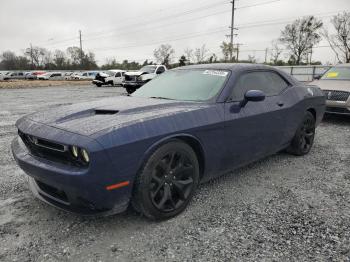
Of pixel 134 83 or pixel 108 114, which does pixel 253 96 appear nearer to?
pixel 108 114

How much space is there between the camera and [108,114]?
2.79 metres

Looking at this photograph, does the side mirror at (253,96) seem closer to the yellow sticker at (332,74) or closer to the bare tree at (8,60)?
the yellow sticker at (332,74)

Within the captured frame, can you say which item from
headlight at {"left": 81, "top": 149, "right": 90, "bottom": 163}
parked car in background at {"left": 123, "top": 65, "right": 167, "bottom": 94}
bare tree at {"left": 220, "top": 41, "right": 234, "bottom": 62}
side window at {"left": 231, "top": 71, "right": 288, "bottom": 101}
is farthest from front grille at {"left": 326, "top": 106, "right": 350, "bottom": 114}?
bare tree at {"left": 220, "top": 41, "right": 234, "bottom": 62}

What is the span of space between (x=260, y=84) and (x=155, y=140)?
1.93 m

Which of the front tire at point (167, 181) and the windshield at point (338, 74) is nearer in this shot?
the front tire at point (167, 181)

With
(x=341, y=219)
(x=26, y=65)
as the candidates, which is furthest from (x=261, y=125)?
(x=26, y=65)

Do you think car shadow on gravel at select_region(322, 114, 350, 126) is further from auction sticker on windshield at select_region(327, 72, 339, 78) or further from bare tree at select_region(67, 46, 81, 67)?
bare tree at select_region(67, 46, 81, 67)

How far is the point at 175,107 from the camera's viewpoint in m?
2.96

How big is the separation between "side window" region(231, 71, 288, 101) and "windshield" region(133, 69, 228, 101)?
21 centimetres

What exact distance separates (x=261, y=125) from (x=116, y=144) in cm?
195

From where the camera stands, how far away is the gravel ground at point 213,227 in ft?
7.48

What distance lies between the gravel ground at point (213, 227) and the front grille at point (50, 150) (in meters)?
0.65

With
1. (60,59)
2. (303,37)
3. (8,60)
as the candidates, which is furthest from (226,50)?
(8,60)

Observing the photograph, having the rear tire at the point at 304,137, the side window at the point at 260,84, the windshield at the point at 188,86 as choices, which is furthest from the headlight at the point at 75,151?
the rear tire at the point at 304,137
